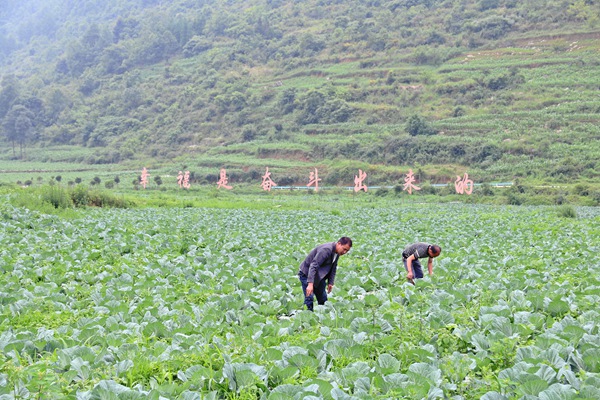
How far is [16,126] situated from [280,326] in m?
88.3

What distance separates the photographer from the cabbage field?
14.8 feet

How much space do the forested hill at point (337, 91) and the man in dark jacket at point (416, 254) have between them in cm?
3952

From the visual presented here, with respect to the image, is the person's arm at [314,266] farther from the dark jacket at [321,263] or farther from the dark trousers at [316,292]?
the dark trousers at [316,292]

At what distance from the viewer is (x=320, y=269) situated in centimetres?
800

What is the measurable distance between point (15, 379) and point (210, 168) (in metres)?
55.3

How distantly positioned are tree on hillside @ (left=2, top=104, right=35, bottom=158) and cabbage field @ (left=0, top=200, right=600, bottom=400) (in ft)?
259

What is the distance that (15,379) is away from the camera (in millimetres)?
4543

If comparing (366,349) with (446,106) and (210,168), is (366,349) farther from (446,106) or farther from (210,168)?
(446,106)

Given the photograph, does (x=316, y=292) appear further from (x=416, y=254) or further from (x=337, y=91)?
(x=337, y=91)

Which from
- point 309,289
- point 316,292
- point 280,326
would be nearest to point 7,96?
point 316,292

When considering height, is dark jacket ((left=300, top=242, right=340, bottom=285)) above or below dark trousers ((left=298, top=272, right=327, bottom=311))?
above

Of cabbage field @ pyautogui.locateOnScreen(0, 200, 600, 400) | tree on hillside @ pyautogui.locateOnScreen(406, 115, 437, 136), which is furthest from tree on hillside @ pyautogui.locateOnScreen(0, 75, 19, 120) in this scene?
cabbage field @ pyautogui.locateOnScreen(0, 200, 600, 400)

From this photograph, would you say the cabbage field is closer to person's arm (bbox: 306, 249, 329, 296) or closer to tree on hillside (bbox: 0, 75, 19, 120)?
person's arm (bbox: 306, 249, 329, 296)

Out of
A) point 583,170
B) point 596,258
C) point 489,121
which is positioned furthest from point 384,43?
point 596,258
